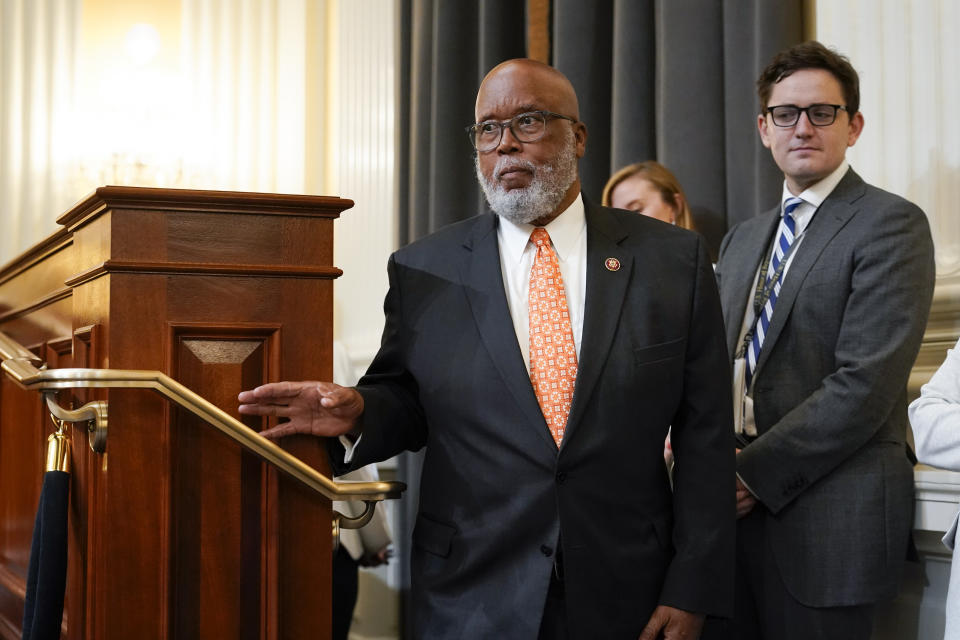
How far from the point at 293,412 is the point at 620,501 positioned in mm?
635

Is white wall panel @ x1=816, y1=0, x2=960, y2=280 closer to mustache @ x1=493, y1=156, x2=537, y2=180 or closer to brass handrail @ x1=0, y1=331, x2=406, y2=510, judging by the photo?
mustache @ x1=493, y1=156, x2=537, y2=180

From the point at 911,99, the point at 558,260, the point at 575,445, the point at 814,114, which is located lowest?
the point at 575,445

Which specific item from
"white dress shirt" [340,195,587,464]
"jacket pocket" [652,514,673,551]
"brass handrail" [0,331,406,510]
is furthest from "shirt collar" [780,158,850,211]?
"brass handrail" [0,331,406,510]

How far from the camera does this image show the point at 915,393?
298 centimetres

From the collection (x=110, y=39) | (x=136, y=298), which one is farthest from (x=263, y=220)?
(x=110, y=39)

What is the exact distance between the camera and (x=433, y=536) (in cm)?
211

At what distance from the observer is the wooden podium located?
71.0 inches

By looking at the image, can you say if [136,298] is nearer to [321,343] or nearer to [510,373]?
[321,343]

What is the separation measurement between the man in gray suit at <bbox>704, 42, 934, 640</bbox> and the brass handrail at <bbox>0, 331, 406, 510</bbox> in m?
1.00

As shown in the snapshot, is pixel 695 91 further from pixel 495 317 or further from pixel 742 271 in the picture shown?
pixel 495 317

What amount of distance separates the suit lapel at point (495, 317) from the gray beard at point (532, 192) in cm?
7

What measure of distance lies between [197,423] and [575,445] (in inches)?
26.6

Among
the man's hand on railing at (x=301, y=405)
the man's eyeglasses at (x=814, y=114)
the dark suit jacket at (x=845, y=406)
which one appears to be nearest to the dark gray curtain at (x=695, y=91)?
the man's eyeglasses at (x=814, y=114)

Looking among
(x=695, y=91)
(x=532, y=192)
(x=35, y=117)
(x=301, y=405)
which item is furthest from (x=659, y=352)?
(x=35, y=117)
